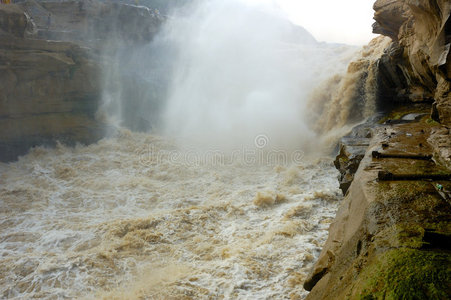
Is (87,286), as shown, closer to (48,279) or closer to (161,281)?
(48,279)

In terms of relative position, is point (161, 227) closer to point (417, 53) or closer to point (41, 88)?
point (417, 53)

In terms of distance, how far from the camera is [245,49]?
19234mm

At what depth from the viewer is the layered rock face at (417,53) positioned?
5.16 metres

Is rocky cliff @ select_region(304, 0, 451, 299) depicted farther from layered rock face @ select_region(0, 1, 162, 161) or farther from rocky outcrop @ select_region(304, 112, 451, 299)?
layered rock face @ select_region(0, 1, 162, 161)

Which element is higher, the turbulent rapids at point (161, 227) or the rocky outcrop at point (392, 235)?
the rocky outcrop at point (392, 235)

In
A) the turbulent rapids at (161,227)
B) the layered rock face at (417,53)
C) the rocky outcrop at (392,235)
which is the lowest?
A: the turbulent rapids at (161,227)

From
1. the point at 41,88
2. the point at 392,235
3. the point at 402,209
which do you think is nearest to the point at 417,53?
the point at 402,209

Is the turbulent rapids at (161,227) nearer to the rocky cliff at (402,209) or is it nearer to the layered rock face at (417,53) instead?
the rocky cliff at (402,209)

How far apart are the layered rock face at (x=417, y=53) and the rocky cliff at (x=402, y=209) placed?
3 centimetres

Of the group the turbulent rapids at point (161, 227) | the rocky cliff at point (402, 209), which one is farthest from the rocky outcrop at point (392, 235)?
the turbulent rapids at point (161, 227)

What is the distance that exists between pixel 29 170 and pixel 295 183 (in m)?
8.63

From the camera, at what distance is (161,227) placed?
6309 mm

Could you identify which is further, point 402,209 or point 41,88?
point 41,88

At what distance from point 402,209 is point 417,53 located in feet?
18.6
